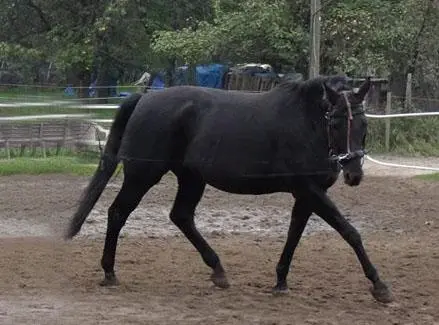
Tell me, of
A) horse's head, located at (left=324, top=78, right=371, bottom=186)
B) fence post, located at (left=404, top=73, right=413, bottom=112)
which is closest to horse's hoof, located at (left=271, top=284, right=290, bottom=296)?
horse's head, located at (left=324, top=78, right=371, bottom=186)

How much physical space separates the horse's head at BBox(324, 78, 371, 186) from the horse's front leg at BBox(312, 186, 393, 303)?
266 mm

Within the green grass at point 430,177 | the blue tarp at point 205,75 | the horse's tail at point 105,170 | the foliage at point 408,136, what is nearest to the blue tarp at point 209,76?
the blue tarp at point 205,75

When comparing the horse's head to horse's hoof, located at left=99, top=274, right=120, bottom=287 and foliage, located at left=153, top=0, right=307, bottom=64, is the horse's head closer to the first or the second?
horse's hoof, located at left=99, top=274, right=120, bottom=287

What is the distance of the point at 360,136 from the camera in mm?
6863

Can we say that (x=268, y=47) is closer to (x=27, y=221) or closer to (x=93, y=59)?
(x=93, y=59)

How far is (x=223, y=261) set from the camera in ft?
28.3

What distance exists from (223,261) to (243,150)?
178cm

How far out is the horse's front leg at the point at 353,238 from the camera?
685 cm

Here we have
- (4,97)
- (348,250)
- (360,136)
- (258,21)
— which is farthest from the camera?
(258,21)

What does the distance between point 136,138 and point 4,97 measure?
13228 millimetres

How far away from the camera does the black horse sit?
22.6 feet

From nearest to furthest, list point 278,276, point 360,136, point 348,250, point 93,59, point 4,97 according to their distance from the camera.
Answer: point 360,136, point 278,276, point 348,250, point 4,97, point 93,59

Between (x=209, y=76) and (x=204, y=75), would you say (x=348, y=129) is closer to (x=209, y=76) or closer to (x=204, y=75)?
(x=209, y=76)

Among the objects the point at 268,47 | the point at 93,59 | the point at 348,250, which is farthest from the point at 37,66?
the point at 348,250
